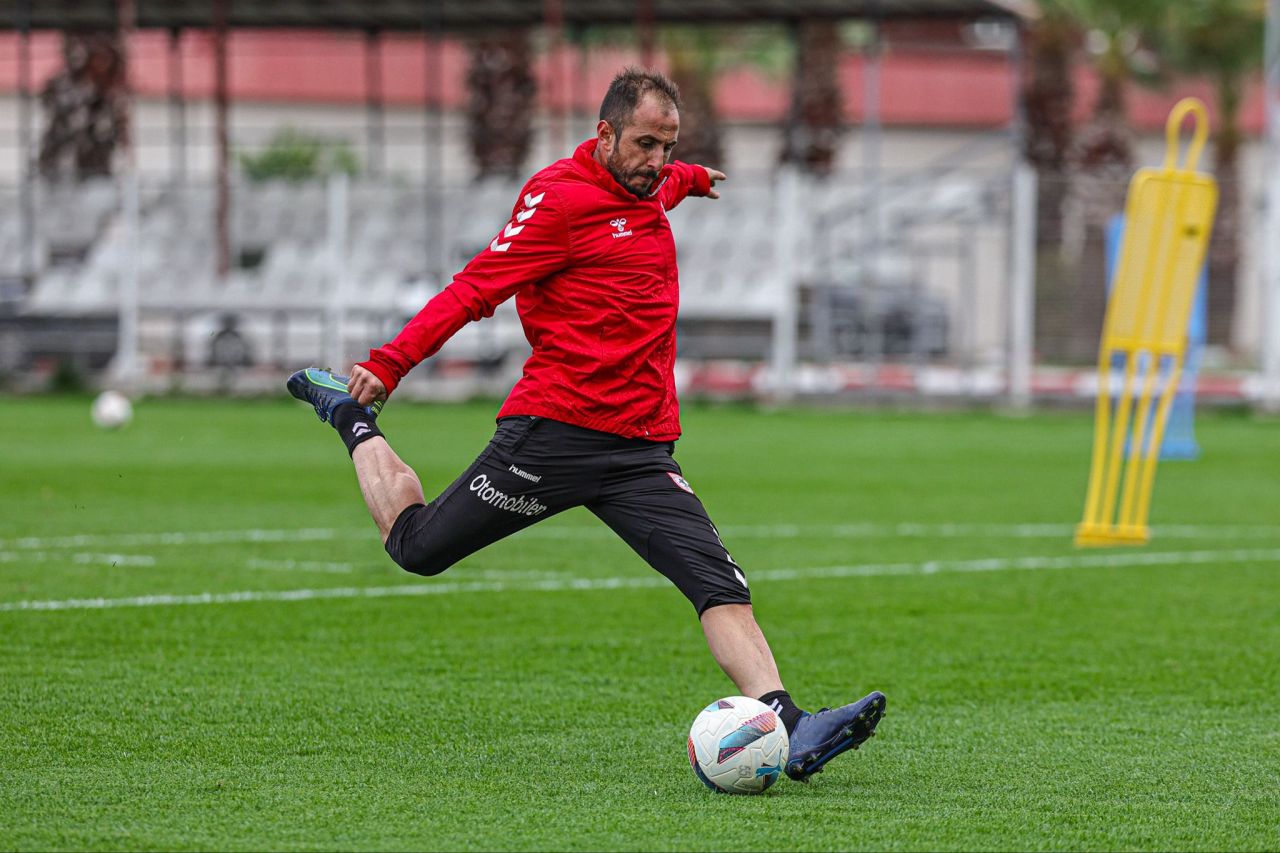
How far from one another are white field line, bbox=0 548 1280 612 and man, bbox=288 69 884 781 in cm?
319

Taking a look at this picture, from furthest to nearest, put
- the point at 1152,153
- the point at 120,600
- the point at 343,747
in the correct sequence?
1. the point at 1152,153
2. the point at 120,600
3. the point at 343,747

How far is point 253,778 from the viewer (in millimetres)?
5129

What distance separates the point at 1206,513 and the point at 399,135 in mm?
37559

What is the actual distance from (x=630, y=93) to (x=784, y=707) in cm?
178

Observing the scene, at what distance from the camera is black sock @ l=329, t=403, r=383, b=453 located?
19.7ft

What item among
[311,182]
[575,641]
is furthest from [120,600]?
[311,182]

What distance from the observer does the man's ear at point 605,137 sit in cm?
543

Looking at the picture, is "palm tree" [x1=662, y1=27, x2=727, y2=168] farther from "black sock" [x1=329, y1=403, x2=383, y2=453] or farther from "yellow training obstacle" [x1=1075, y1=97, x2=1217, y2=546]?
"black sock" [x1=329, y1=403, x2=383, y2=453]

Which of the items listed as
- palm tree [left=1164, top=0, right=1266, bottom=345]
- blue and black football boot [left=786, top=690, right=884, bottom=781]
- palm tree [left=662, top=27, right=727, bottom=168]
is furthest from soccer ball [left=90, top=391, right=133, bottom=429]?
palm tree [left=1164, top=0, right=1266, bottom=345]

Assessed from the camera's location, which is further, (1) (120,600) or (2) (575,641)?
(1) (120,600)

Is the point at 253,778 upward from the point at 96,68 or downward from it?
downward

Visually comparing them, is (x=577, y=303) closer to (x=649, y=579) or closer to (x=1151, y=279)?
(x=649, y=579)

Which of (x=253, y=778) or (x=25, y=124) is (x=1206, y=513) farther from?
(x=25, y=124)

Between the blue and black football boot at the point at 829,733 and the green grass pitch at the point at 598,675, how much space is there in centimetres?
10
